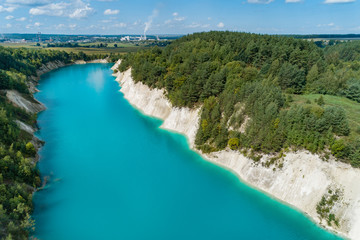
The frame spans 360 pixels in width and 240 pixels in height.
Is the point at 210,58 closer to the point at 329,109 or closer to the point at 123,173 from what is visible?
the point at 329,109

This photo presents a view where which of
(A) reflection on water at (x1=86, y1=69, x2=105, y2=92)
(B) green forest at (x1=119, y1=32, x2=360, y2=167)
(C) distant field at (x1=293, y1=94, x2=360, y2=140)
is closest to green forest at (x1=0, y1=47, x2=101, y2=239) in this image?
(B) green forest at (x1=119, y1=32, x2=360, y2=167)

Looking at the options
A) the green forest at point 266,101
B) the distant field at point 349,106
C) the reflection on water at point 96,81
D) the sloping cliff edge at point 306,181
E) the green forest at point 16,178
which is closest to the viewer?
the green forest at point 16,178

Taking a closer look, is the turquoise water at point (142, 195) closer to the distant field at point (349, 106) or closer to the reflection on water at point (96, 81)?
the distant field at point (349, 106)

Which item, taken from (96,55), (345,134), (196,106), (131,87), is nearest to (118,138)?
(196,106)

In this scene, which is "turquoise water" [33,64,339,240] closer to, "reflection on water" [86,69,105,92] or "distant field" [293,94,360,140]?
"distant field" [293,94,360,140]

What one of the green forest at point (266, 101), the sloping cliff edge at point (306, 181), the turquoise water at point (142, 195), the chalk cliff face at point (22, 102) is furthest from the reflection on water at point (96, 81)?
the sloping cliff edge at point (306, 181)

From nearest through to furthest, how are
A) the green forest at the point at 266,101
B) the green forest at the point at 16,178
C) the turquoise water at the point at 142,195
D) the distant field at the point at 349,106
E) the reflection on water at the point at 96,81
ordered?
1. the green forest at the point at 16,178
2. the turquoise water at the point at 142,195
3. the green forest at the point at 266,101
4. the distant field at the point at 349,106
5. the reflection on water at the point at 96,81
